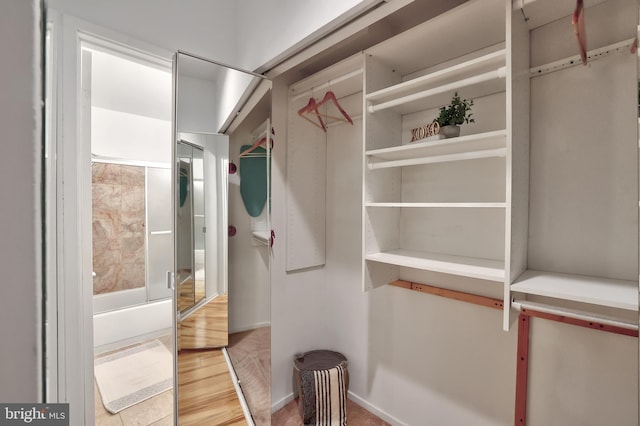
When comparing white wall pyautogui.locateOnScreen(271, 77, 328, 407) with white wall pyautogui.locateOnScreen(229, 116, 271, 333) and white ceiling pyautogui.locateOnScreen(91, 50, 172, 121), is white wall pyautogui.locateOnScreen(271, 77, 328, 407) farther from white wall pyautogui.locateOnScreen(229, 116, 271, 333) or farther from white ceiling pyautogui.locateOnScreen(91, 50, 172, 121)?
white ceiling pyautogui.locateOnScreen(91, 50, 172, 121)

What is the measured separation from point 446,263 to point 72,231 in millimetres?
1566

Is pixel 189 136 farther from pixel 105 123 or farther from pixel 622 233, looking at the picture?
pixel 622 233

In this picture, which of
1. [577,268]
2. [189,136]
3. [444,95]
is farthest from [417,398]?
[189,136]

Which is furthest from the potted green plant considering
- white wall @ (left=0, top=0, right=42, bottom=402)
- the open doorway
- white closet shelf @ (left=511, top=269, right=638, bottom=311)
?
the open doorway

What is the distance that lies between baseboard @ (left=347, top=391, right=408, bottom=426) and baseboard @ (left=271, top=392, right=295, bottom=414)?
0.41 meters

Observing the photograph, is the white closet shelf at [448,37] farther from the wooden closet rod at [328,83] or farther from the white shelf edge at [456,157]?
the white shelf edge at [456,157]

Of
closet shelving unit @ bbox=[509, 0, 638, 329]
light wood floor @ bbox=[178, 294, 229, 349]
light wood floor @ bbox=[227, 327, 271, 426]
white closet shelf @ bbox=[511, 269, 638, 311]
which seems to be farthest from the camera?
light wood floor @ bbox=[227, 327, 271, 426]

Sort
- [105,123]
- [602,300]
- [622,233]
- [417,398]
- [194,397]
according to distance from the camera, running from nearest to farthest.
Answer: [602,300] < [622,233] < [105,123] < [194,397] < [417,398]

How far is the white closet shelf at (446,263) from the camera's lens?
3.37 ft

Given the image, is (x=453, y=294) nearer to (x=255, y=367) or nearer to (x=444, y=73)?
(x=444, y=73)

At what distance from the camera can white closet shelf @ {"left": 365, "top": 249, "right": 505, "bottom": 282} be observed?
3.37 feet

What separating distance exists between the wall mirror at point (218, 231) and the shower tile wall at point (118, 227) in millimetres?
325

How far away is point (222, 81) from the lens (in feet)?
4.59

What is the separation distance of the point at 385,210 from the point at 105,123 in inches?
54.9
